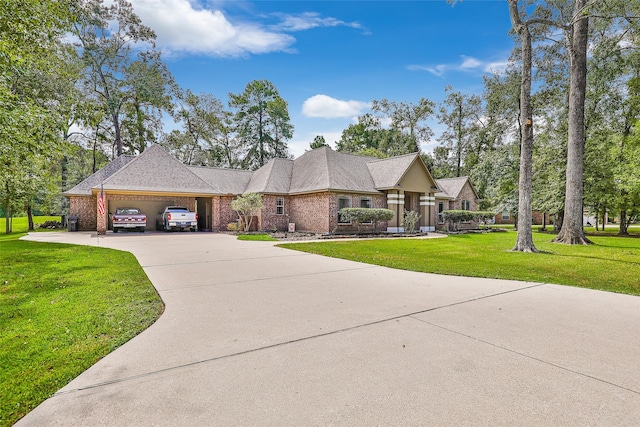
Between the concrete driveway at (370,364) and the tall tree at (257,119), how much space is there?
39776 mm

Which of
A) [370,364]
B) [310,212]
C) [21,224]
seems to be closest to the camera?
[370,364]

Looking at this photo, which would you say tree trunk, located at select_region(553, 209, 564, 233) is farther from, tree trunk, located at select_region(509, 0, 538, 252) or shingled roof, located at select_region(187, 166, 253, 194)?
shingled roof, located at select_region(187, 166, 253, 194)

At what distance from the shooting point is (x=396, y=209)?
915 inches

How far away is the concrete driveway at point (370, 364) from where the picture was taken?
235 cm

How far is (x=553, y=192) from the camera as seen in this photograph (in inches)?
951

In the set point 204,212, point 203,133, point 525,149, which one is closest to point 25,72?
point 525,149

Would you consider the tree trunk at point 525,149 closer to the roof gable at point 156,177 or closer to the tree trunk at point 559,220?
the tree trunk at point 559,220

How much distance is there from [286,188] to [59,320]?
66.7 feet

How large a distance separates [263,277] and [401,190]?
17821 millimetres

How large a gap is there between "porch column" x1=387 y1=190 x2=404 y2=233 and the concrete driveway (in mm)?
17254

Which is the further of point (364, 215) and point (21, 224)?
point (21, 224)

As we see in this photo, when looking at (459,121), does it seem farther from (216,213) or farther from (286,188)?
(216,213)

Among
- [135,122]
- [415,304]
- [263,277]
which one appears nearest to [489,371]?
[415,304]

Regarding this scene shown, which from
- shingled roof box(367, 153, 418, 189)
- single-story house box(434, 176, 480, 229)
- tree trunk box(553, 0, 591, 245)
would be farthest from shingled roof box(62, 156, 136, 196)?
tree trunk box(553, 0, 591, 245)
